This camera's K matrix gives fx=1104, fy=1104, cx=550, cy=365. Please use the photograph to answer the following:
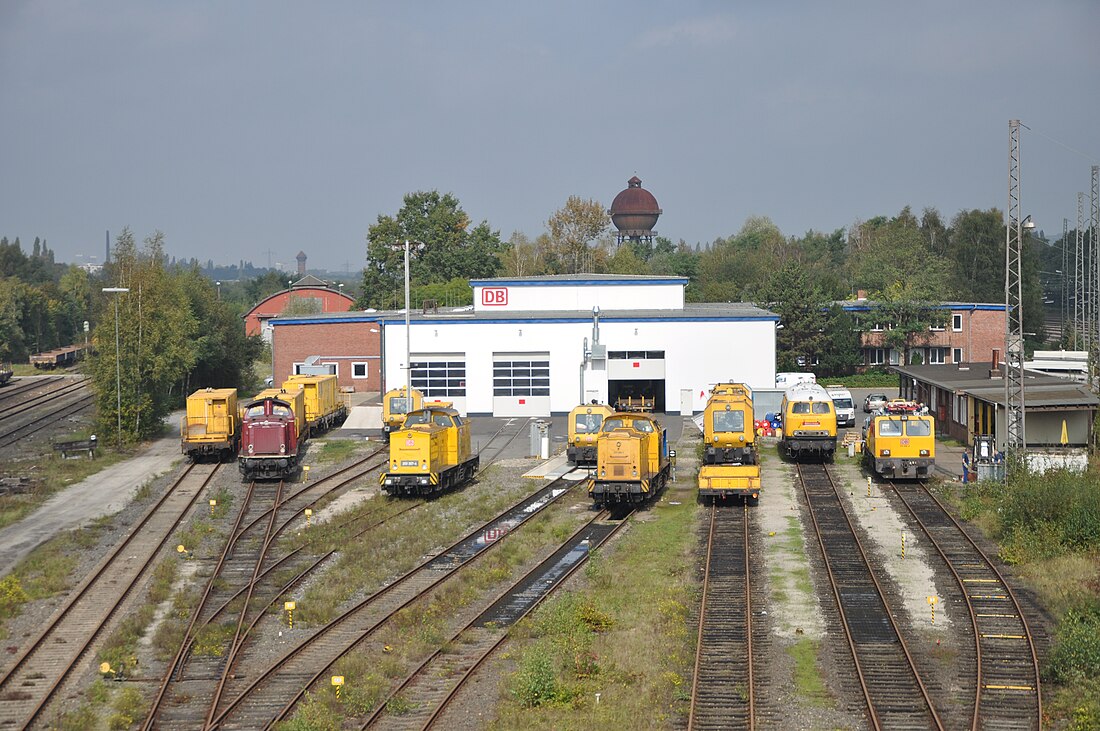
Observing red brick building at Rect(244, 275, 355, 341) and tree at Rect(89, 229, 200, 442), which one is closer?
tree at Rect(89, 229, 200, 442)

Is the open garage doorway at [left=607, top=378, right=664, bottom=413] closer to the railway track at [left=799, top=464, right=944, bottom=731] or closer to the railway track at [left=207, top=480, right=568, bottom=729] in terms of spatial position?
the railway track at [left=799, top=464, right=944, bottom=731]

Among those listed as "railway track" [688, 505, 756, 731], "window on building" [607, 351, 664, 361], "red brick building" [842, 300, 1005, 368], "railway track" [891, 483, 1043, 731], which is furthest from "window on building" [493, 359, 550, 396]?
"red brick building" [842, 300, 1005, 368]

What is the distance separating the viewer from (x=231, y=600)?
2142cm

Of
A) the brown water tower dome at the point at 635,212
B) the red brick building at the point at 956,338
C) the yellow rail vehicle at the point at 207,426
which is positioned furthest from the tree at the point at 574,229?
Answer: the yellow rail vehicle at the point at 207,426

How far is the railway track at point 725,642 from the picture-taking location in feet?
50.6

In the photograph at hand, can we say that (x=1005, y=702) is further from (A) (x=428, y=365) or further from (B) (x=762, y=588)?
(A) (x=428, y=365)

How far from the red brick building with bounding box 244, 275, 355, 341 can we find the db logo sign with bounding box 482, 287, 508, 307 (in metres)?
40.6

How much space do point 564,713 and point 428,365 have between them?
131 feet

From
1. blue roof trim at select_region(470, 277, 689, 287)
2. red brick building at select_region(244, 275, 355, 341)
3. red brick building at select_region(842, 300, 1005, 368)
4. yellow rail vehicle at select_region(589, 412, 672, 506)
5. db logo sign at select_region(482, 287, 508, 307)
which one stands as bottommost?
yellow rail vehicle at select_region(589, 412, 672, 506)

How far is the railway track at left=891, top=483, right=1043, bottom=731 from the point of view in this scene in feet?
50.8

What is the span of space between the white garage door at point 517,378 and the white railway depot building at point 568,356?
49 mm

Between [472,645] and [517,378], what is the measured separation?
118 feet

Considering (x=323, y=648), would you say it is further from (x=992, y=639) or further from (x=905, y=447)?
(x=905, y=447)

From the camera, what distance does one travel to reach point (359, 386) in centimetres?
6612
